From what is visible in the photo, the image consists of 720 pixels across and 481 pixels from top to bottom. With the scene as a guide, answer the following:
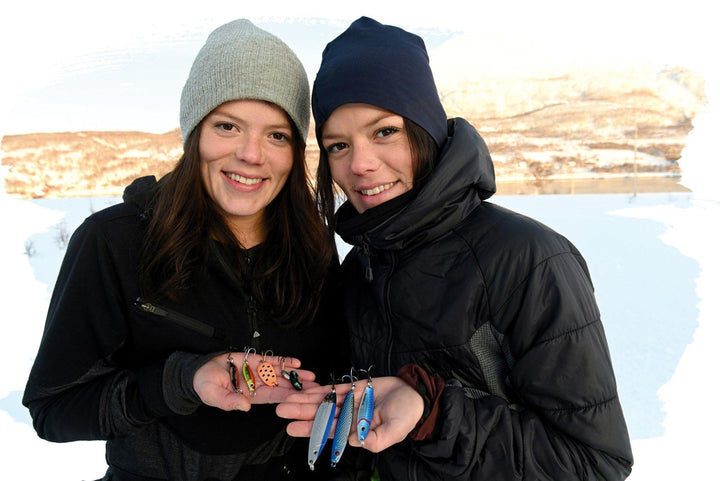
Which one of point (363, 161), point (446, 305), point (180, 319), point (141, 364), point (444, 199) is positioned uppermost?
point (363, 161)

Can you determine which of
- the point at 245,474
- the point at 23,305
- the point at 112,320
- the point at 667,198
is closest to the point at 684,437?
the point at 245,474

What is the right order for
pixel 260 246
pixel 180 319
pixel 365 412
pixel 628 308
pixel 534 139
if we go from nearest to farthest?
1. pixel 365 412
2. pixel 180 319
3. pixel 260 246
4. pixel 628 308
5. pixel 534 139

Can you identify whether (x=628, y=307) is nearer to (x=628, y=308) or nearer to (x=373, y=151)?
(x=628, y=308)

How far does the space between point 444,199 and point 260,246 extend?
900mm

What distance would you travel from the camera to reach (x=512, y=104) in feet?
141

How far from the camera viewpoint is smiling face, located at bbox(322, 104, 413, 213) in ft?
5.53

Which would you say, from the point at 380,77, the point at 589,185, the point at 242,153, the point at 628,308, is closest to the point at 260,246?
the point at 242,153

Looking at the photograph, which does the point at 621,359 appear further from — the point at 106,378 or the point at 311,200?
the point at 106,378

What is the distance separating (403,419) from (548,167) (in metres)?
34.7

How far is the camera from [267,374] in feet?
5.32

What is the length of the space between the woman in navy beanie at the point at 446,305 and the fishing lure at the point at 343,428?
0.04 meters

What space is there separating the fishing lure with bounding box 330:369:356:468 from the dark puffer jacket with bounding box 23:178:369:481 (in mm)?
478

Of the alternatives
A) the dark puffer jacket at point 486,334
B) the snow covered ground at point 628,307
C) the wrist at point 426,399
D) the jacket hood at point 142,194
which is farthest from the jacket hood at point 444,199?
the snow covered ground at point 628,307

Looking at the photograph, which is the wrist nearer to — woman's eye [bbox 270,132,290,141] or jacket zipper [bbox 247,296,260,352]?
jacket zipper [bbox 247,296,260,352]
